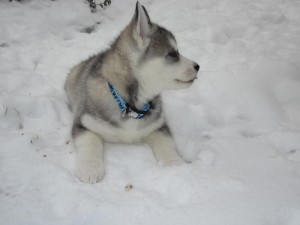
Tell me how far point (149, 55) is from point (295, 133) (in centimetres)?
151

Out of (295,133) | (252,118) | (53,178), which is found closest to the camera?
(53,178)

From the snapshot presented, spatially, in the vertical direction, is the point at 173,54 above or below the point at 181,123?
above

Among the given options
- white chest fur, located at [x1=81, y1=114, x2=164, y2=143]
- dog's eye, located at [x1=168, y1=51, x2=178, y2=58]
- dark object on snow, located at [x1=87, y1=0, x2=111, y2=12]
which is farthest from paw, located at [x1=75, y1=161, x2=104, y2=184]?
dark object on snow, located at [x1=87, y1=0, x2=111, y2=12]

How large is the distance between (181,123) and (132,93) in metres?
0.84

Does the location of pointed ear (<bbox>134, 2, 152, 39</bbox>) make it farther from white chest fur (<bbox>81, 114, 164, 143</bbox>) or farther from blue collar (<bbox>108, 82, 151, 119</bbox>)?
white chest fur (<bbox>81, 114, 164, 143</bbox>)

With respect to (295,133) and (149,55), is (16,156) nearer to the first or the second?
(149,55)

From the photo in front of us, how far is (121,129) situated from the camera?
3.25 m

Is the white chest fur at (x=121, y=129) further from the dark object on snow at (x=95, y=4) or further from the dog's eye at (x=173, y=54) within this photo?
the dark object on snow at (x=95, y=4)

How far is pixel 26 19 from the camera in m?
5.59

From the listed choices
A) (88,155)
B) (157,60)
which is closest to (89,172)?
(88,155)

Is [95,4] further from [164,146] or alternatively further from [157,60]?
[164,146]

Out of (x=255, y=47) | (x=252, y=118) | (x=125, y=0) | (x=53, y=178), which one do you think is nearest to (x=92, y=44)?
(x=125, y=0)

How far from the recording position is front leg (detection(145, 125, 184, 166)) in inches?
124

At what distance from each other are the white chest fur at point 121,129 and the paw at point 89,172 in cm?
39
